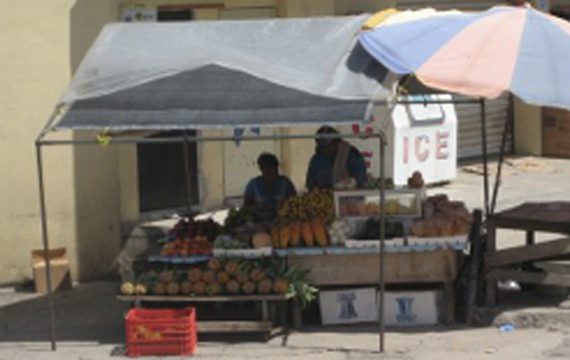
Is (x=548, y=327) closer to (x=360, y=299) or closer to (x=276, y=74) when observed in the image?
(x=360, y=299)

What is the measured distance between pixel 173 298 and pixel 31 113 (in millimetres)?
2785

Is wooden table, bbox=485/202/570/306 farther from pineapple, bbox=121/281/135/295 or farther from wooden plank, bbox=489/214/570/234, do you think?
pineapple, bbox=121/281/135/295

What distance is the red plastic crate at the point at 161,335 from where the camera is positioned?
27.4ft

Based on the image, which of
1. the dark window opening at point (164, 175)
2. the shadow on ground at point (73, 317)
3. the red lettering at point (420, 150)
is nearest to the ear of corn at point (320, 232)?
the shadow on ground at point (73, 317)

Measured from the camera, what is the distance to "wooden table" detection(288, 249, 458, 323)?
28.9ft

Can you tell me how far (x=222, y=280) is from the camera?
8.62m

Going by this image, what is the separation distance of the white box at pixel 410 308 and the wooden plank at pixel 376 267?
0.39 feet

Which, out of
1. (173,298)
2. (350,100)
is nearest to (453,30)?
(350,100)

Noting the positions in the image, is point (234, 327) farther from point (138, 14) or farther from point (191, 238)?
point (138, 14)

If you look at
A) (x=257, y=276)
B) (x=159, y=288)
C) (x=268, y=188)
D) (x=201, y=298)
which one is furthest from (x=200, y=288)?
(x=268, y=188)

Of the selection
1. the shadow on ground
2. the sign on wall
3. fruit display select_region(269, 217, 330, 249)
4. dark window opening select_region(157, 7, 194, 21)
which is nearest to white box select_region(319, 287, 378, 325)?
fruit display select_region(269, 217, 330, 249)

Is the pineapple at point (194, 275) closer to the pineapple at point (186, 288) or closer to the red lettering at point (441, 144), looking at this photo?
the pineapple at point (186, 288)

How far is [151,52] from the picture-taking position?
28.7ft

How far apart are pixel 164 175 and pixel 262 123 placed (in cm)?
437
